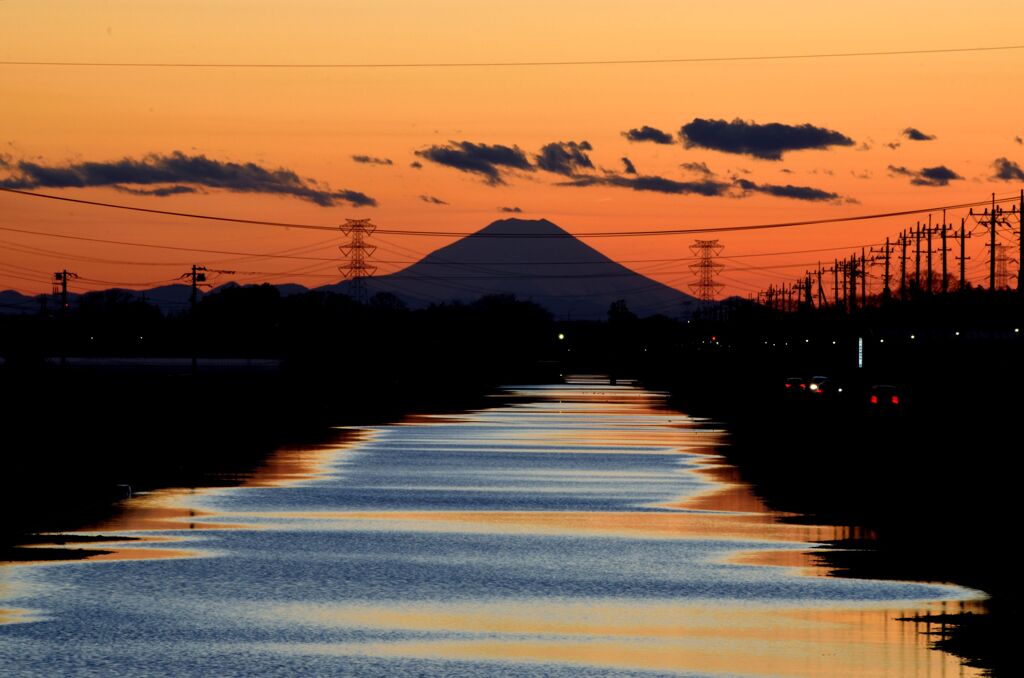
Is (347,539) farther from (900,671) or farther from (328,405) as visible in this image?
(328,405)

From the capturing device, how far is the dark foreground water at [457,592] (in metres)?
10.3

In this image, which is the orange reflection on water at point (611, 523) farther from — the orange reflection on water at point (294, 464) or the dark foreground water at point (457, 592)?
the orange reflection on water at point (294, 464)

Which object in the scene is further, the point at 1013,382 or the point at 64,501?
the point at 1013,382

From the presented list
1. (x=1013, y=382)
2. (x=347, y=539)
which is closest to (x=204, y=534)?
(x=347, y=539)

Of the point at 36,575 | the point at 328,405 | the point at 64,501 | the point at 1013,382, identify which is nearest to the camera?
the point at 36,575

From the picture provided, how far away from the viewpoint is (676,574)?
1481 centimetres

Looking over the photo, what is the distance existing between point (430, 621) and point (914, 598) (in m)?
4.32

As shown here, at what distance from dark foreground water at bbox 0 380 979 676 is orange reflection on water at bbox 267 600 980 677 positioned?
0.03 m

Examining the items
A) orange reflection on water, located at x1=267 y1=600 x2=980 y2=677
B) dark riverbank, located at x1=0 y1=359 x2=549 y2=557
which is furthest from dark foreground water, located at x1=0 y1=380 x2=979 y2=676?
dark riverbank, located at x1=0 y1=359 x2=549 y2=557

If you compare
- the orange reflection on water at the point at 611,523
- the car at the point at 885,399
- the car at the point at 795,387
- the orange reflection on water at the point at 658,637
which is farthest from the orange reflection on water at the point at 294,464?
the car at the point at 795,387

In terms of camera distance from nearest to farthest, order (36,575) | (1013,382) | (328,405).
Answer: (36,575) → (328,405) → (1013,382)

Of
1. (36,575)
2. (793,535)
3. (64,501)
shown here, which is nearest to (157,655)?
(36,575)

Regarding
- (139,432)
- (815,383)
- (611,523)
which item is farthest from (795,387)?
(611,523)

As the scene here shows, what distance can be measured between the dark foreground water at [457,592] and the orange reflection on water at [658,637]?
0.10 ft
